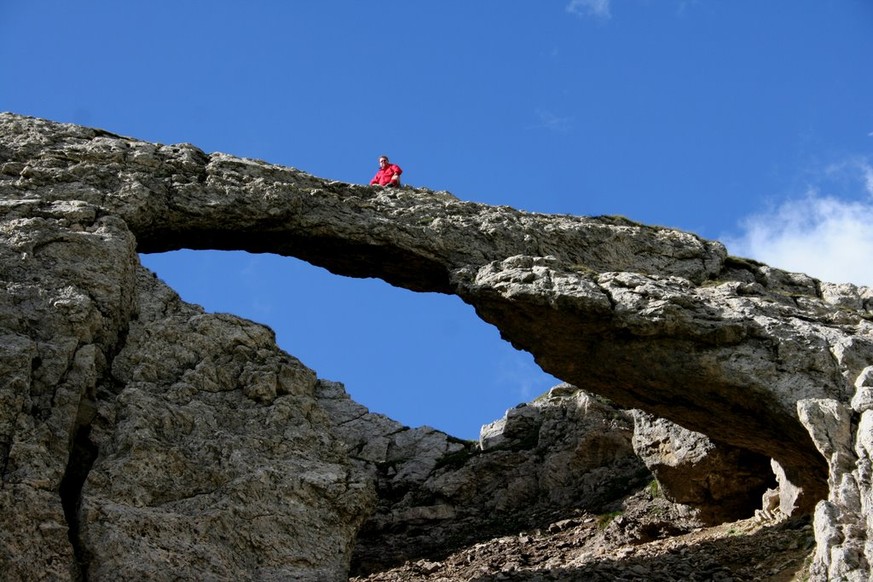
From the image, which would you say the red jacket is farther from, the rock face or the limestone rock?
the limestone rock

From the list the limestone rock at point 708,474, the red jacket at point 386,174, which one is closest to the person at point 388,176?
the red jacket at point 386,174

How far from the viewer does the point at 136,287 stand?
25.9m

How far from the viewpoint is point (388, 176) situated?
29906 millimetres

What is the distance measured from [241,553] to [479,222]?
9.80 meters

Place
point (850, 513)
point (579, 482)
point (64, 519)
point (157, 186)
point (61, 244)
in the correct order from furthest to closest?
point (579, 482) < point (157, 186) < point (61, 244) < point (850, 513) < point (64, 519)

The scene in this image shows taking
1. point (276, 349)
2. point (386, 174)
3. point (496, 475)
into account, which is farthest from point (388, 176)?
point (496, 475)

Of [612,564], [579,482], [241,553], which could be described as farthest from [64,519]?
[579,482]

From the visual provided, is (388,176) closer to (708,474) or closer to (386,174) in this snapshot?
(386,174)

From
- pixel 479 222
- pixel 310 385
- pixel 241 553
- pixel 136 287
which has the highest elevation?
pixel 479 222

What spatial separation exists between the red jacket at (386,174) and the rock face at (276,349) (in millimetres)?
1090

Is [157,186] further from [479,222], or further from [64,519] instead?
[64,519]

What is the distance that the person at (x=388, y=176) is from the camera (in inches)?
1164

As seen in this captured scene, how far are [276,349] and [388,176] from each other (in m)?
5.82

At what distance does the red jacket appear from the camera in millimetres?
29828
